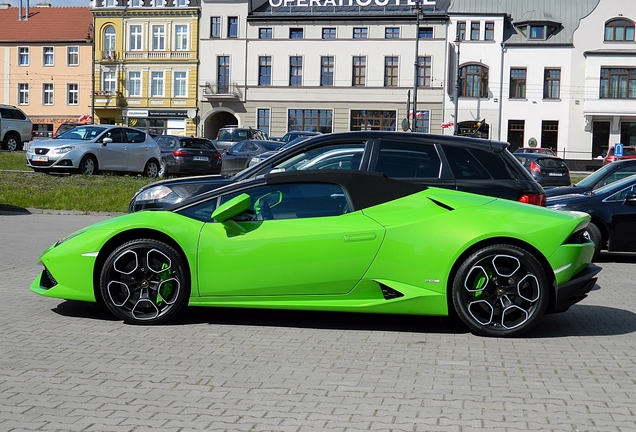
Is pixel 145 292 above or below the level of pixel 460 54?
below

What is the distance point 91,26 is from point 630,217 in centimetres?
6433

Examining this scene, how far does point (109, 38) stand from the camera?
2653 inches

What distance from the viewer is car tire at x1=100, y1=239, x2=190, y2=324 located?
6.67 m

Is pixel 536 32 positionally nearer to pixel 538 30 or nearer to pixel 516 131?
pixel 538 30

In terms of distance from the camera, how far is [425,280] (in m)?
6.51

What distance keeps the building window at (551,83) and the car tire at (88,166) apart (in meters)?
42.3

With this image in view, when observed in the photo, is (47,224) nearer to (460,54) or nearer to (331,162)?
(331,162)

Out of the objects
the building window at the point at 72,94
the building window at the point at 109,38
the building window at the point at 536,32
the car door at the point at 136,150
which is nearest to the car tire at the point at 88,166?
the car door at the point at 136,150

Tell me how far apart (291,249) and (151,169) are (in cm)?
2002

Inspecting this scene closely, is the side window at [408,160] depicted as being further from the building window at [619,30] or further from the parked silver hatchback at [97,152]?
the building window at [619,30]

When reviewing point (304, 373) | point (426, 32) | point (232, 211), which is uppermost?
point (426, 32)

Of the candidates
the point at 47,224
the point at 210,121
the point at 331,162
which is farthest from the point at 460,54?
the point at 331,162

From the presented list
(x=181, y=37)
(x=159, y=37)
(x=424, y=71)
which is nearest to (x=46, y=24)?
(x=159, y=37)

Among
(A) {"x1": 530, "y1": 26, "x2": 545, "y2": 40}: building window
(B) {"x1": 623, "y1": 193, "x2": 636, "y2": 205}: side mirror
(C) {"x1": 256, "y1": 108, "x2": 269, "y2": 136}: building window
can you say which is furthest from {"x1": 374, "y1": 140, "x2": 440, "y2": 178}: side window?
(C) {"x1": 256, "y1": 108, "x2": 269, "y2": 136}: building window
